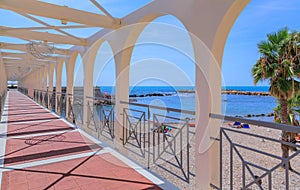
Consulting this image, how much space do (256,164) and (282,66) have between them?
483cm

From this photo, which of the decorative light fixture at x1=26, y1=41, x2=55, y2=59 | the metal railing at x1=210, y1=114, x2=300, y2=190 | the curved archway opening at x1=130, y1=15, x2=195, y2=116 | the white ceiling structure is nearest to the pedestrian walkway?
the metal railing at x1=210, y1=114, x2=300, y2=190

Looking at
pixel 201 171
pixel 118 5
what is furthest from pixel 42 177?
pixel 118 5

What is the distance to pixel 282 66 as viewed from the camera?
7207 mm

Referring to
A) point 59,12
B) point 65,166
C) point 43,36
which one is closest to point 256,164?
point 65,166

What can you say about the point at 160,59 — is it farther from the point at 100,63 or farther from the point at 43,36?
the point at 43,36

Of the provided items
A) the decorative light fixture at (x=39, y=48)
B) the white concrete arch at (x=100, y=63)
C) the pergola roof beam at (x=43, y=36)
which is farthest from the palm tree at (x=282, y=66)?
the decorative light fixture at (x=39, y=48)

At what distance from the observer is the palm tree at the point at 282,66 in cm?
708

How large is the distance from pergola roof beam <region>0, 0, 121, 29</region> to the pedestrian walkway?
2.29m

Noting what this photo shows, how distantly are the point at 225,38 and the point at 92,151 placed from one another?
8.65 ft

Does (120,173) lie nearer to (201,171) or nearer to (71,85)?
(201,171)

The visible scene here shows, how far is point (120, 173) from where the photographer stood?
102 inches

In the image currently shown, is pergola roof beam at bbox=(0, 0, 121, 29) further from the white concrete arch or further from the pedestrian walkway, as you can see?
the pedestrian walkway

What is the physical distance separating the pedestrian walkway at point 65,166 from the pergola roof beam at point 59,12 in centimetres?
229

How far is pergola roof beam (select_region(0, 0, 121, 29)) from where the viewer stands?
10.5 feet
